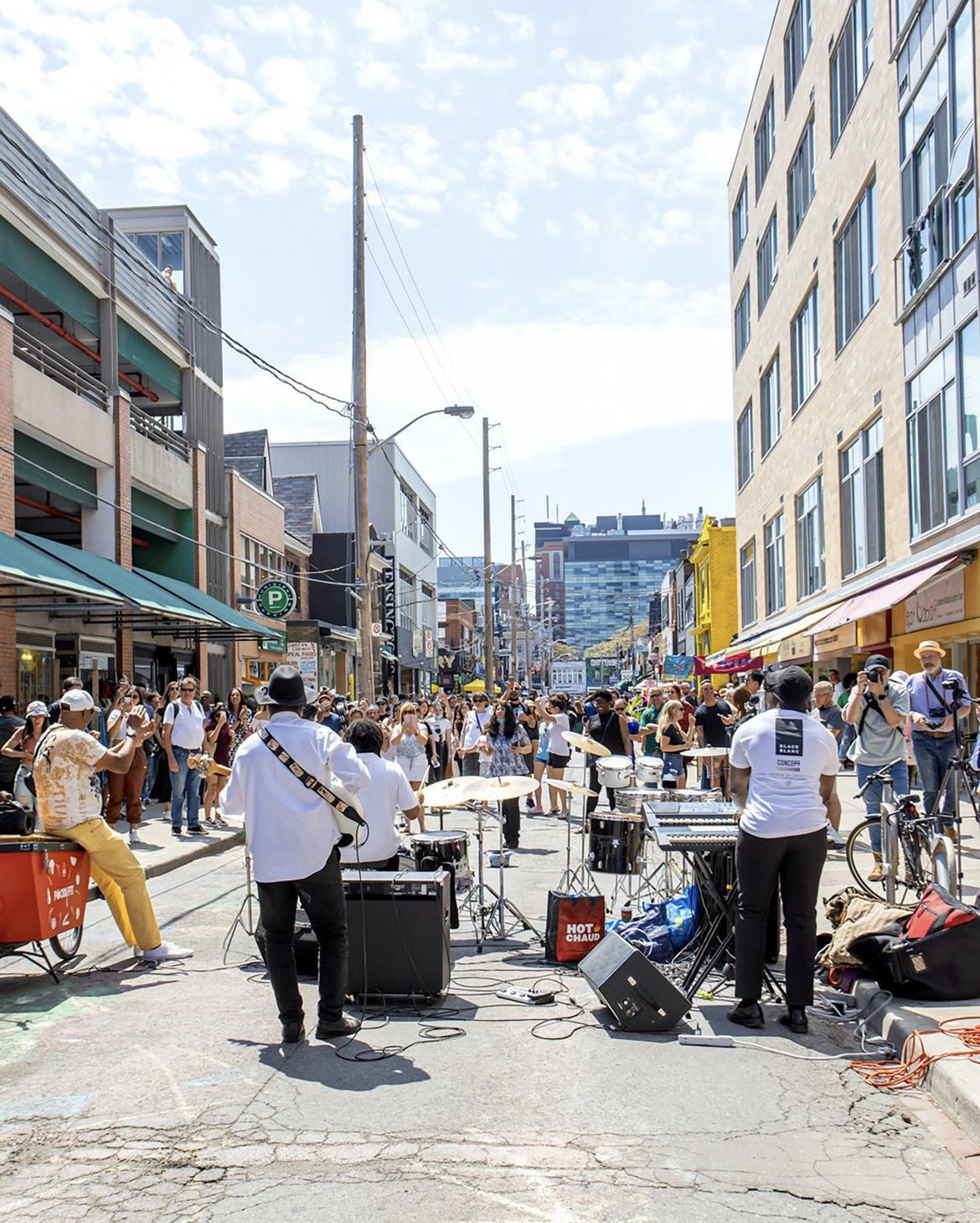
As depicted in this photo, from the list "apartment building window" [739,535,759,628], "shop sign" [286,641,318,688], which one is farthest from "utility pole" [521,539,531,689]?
"shop sign" [286,641,318,688]

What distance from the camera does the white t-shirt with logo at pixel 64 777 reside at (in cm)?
763

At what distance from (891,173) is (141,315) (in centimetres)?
1535

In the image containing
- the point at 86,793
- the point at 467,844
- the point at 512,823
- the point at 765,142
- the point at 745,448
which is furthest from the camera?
the point at 745,448

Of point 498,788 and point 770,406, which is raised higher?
point 770,406

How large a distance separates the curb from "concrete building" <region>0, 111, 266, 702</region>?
37.6ft

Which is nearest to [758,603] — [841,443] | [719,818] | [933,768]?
[841,443]

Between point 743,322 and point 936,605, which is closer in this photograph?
point 936,605

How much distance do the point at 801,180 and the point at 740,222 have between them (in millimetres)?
12747

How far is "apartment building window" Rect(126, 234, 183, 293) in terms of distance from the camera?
96.9 feet

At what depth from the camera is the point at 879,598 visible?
18984mm

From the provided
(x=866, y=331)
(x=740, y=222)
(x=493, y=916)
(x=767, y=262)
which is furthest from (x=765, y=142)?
(x=493, y=916)

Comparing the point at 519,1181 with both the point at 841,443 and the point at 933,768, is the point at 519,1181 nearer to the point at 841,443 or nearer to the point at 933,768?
the point at 933,768

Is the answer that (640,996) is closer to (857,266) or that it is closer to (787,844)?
(787,844)

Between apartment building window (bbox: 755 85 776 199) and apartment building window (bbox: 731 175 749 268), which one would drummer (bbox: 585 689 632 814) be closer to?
apartment building window (bbox: 755 85 776 199)
